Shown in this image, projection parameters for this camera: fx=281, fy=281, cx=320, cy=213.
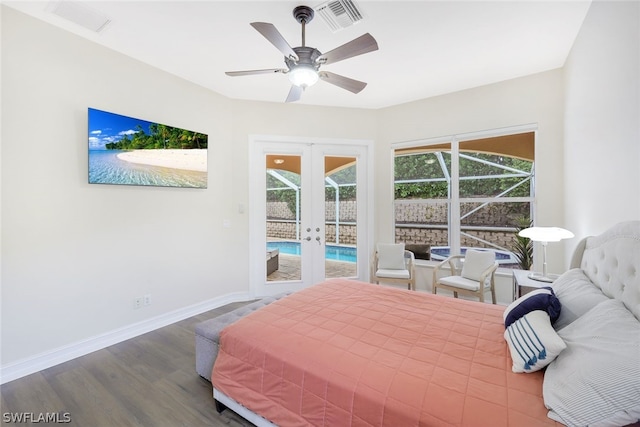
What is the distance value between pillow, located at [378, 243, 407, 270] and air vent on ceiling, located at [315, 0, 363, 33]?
9.20 feet

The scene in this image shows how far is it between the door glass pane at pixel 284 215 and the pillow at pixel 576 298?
3067mm

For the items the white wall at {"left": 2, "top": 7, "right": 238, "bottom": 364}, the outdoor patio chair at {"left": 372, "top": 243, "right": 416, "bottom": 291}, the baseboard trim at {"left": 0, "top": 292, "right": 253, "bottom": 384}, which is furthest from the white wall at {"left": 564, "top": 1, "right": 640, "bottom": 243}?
the baseboard trim at {"left": 0, "top": 292, "right": 253, "bottom": 384}

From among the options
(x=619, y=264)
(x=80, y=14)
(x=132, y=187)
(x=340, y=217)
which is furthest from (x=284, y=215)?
(x=619, y=264)

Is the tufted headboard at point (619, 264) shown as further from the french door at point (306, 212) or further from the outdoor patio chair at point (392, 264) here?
the french door at point (306, 212)

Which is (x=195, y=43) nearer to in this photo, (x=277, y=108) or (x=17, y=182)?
(x=277, y=108)

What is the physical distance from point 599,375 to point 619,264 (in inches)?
34.6

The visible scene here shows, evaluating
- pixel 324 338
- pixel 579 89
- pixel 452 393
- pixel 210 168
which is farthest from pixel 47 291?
pixel 579 89

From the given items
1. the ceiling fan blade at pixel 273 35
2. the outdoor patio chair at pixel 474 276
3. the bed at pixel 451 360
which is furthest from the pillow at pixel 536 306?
the ceiling fan blade at pixel 273 35

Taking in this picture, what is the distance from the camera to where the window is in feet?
11.8

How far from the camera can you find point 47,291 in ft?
7.86

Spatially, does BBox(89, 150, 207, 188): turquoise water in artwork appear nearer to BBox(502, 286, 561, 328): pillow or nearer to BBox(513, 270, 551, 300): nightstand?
BBox(502, 286, 561, 328): pillow

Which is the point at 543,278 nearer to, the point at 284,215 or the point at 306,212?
the point at 306,212

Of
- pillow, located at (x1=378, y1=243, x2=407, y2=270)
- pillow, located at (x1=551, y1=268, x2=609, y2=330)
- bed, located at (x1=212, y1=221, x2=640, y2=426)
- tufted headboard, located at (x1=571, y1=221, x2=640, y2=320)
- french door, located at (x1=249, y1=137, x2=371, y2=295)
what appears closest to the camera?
bed, located at (x1=212, y1=221, x2=640, y2=426)

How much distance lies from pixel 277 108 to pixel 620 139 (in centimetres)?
357
